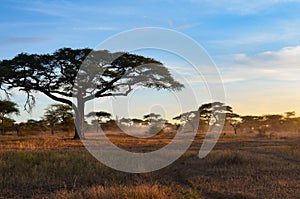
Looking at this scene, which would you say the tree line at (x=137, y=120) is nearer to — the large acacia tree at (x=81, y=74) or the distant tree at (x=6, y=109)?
the distant tree at (x=6, y=109)

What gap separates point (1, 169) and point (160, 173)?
4742 mm

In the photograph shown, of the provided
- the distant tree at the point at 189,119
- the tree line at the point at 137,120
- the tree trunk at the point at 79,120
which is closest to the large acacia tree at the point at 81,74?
the tree trunk at the point at 79,120

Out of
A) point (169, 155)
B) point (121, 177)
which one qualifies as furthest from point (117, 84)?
point (121, 177)

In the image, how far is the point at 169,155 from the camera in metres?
15.1

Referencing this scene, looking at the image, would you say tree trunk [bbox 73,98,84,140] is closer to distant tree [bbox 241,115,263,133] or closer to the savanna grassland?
the savanna grassland

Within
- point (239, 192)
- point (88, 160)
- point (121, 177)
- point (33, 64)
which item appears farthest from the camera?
point (33, 64)

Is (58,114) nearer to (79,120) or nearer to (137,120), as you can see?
(137,120)

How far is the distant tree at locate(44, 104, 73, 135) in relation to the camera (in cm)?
5266

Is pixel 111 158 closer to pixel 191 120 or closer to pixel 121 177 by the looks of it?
pixel 121 177

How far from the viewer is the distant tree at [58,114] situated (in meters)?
52.7

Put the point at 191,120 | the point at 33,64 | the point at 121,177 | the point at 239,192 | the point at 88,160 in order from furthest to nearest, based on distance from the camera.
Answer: the point at 191,120, the point at 33,64, the point at 88,160, the point at 121,177, the point at 239,192

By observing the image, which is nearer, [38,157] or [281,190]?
[281,190]

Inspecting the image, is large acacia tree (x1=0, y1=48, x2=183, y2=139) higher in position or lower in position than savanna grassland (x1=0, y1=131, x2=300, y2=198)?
higher

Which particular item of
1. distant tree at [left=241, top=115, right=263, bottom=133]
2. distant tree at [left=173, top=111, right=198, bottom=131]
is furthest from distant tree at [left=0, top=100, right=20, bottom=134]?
distant tree at [left=241, top=115, right=263, bottom=133]
